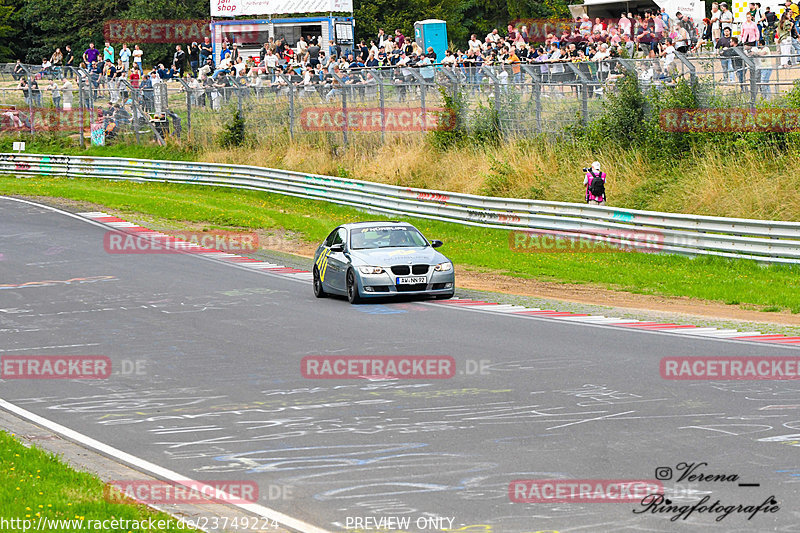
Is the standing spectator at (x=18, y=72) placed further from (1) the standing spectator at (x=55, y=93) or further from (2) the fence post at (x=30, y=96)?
(1) the standing spectator at (x=55, y=93)

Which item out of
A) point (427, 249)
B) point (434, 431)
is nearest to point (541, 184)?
point (427, 249)

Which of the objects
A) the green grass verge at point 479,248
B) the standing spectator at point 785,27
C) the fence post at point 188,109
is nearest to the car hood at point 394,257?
the green grass verge at point 479,248

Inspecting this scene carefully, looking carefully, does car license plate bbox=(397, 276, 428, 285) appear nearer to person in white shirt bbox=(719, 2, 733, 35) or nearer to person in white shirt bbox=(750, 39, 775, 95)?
person in white shirt bbox=(750, 39, 775, 95)

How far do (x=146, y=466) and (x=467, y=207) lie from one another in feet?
66.2

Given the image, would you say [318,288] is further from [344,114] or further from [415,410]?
[344,114]

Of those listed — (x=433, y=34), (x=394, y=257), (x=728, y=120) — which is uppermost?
(x=433, y=34)

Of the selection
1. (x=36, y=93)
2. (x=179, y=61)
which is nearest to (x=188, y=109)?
(x=179, y=61)

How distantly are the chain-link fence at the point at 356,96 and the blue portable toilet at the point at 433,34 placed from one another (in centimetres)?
615

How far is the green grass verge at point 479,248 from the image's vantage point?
65.2ft

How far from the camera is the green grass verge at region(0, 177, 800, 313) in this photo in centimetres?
1986

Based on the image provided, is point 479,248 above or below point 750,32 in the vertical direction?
below

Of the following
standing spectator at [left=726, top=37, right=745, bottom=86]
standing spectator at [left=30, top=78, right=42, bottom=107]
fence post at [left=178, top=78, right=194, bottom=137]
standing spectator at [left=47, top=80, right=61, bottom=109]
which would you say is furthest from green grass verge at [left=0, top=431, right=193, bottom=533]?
standing spectator at [left=30, top=78, right=42, bottom=107]

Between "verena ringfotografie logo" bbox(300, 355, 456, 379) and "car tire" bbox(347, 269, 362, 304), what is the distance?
474cm

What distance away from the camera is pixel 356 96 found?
1378 inches
